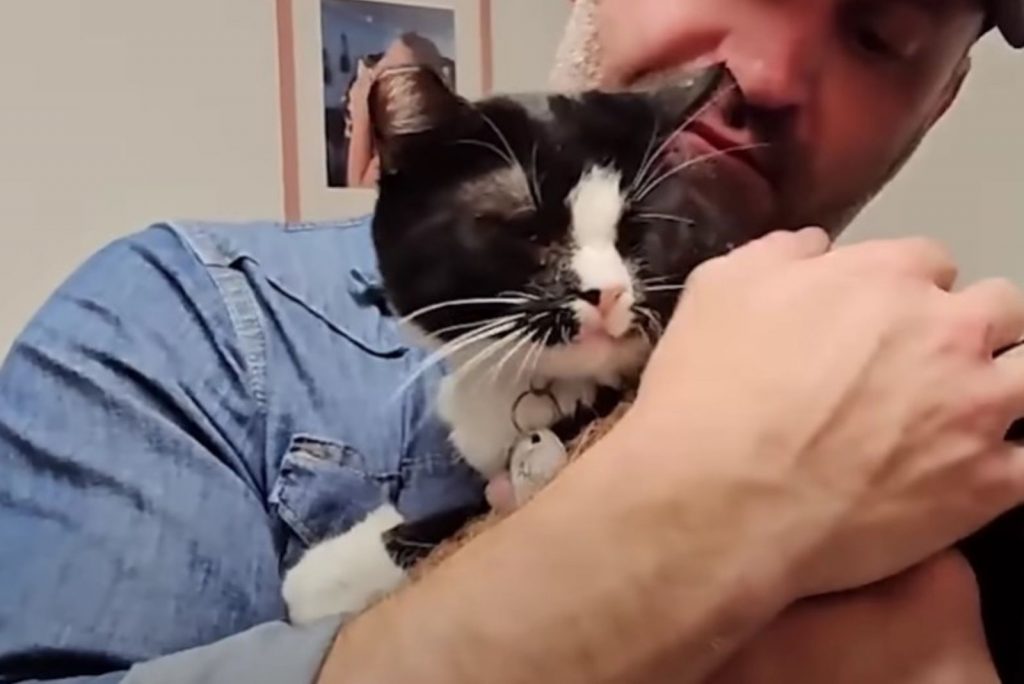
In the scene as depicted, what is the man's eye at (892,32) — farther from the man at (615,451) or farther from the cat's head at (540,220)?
the cat's head at (540,220)

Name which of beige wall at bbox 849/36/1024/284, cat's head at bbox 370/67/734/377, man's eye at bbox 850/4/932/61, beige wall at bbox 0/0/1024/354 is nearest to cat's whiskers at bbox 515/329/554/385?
cat's head at bbox 370/67/734/377

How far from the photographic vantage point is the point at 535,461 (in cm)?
82

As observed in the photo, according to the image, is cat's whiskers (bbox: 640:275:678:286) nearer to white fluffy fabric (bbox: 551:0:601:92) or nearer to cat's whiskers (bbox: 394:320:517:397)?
cat's whiskers (bbox: 394:320:517:397)

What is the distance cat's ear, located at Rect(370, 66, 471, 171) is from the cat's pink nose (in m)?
0.14

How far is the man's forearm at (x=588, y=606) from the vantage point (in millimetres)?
667

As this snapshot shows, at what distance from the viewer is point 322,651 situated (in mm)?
717

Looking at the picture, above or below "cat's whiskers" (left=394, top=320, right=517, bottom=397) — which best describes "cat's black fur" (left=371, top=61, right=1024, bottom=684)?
above

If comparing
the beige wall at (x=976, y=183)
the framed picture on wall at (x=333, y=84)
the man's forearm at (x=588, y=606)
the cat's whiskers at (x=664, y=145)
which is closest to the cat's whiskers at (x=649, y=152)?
the cat's whiskers at (x=664, y=145)

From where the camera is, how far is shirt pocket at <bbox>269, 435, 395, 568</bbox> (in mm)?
916

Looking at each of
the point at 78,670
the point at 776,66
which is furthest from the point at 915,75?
Result: the point at 78,670

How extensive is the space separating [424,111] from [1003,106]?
1317mm

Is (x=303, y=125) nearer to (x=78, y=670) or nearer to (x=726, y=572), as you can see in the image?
(x=78, y=670)

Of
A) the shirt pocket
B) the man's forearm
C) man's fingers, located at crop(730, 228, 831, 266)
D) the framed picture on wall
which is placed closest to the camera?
the man's forearm

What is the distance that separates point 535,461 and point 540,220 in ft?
0.45
